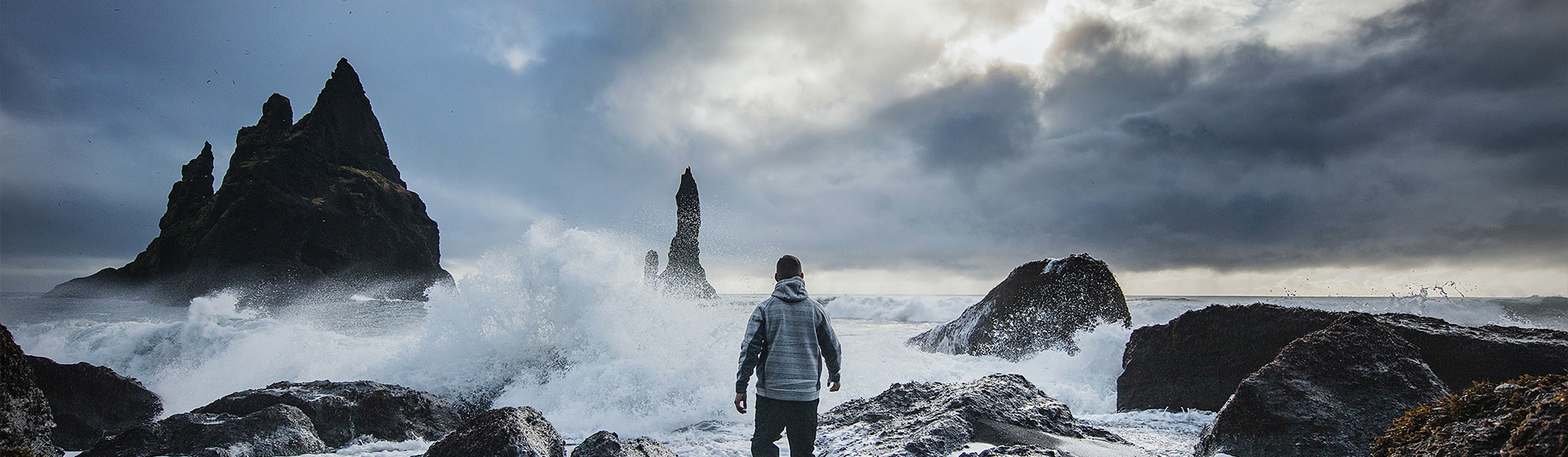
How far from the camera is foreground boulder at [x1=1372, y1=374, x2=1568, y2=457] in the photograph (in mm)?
1894

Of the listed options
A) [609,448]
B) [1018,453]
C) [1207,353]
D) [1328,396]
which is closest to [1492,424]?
[1018,453]

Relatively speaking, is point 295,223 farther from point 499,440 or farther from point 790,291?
point 790,291

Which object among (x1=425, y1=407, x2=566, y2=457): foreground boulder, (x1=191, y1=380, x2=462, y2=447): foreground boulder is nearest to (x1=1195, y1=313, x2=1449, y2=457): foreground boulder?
(x1=425, y1=407, x2=566, y2=457): foreground boulder

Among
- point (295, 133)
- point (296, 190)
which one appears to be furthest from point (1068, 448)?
point (295, 133)

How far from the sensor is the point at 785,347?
4.04m

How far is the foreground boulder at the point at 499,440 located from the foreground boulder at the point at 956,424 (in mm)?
2213

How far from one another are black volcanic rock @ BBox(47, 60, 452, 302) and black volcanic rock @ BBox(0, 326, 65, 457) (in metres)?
52.5

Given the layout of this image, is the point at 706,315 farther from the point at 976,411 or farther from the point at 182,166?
the point at 182,166

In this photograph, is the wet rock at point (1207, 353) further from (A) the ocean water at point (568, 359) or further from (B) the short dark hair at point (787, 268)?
(B) the short dark hair at point (787, 268)

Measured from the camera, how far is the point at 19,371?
3.83 metres

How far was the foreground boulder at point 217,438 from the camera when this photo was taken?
4.75 meters

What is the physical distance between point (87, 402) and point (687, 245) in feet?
171

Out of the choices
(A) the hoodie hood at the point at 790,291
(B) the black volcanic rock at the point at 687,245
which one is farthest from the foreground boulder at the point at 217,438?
(B) the black volcanic rock at the point at 687,245

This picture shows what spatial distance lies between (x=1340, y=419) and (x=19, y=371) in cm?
908
